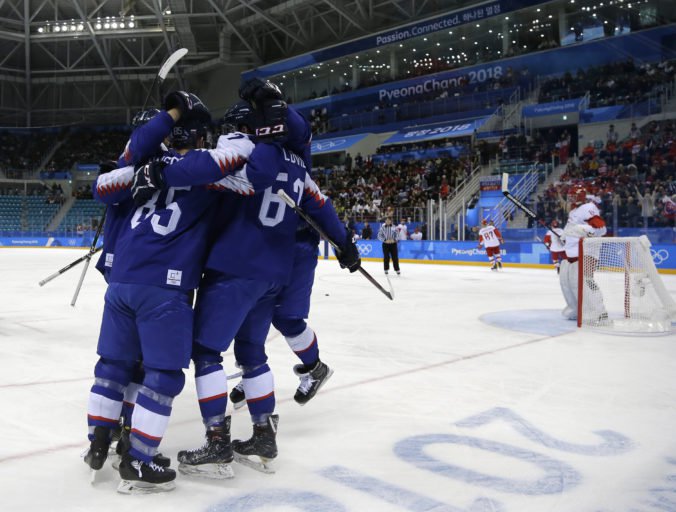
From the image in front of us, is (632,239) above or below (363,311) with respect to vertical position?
above

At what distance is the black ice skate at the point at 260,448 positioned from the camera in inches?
93.4

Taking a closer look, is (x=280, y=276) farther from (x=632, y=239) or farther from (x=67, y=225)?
(x=67, y=225)

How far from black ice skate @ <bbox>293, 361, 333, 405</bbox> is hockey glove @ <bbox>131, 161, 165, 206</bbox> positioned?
132 cm

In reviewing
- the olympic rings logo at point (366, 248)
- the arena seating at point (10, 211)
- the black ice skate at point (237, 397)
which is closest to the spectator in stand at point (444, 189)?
the olympic rings logo at point (366, 248)

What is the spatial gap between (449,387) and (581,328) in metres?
2.74

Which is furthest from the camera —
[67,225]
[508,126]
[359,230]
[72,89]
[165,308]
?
[72,89]

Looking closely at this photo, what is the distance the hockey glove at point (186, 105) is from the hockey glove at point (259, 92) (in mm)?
184

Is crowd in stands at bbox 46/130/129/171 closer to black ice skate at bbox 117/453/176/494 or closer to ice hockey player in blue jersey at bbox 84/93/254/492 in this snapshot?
ice hockey player in blue jersey at bbox 84/93/254/492

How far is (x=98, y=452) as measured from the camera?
219cm

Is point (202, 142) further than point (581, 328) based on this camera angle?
No

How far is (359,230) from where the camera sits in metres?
20.1

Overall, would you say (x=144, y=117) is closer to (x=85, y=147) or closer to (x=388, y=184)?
(x=388, y=184)

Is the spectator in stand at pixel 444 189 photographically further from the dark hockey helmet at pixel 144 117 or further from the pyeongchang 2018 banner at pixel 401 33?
the dark hockey helmet at pixel 144 117

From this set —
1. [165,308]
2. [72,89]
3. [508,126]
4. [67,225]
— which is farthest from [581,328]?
[72,89]
